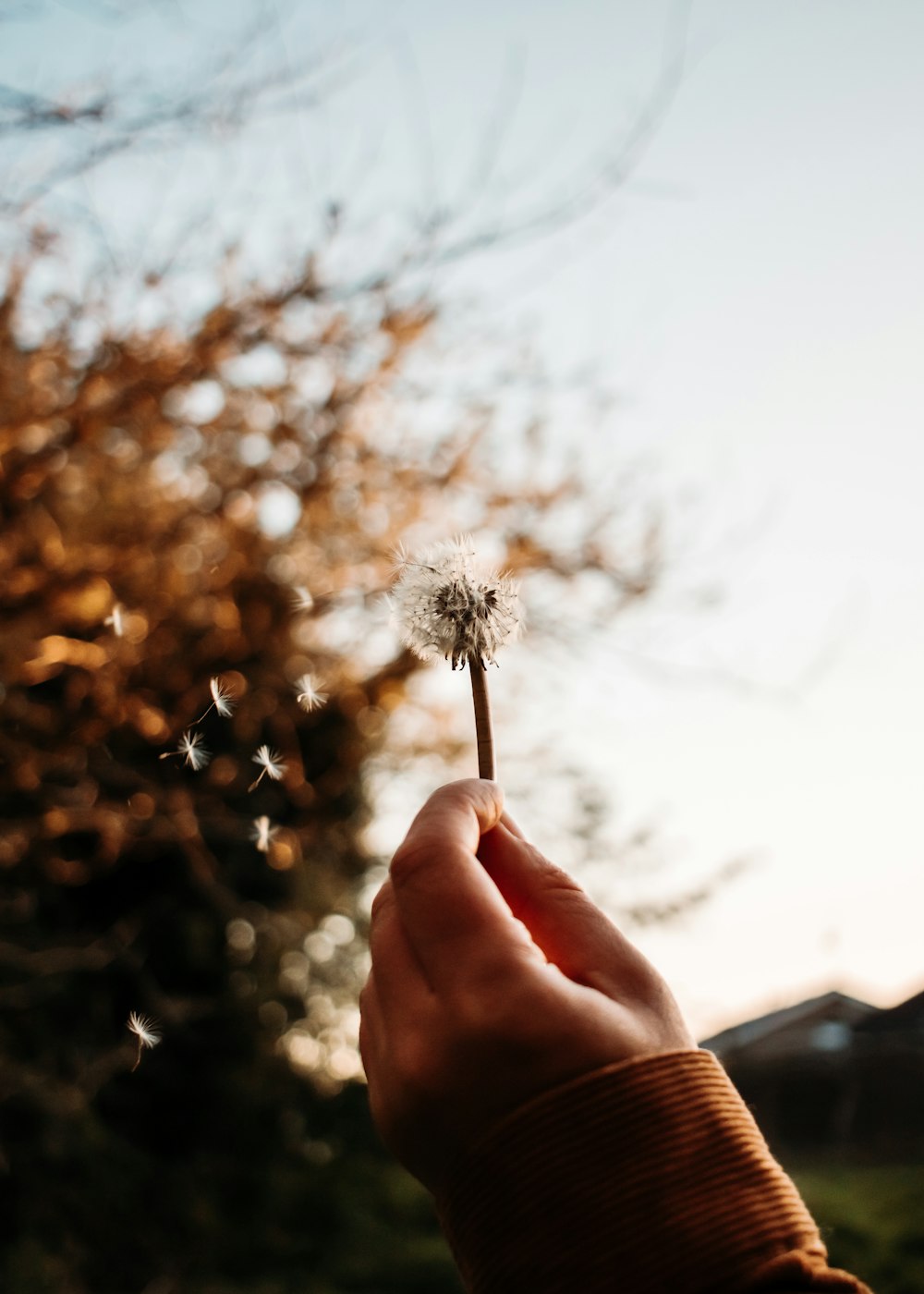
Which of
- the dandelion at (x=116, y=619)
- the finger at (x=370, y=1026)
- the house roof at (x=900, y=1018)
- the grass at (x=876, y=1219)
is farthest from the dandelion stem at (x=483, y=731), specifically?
the house roof at (x=900, y=1018)

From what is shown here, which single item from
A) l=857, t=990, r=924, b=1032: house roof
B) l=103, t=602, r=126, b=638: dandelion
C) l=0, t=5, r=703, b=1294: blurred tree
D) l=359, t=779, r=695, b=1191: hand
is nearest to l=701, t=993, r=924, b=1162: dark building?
l=857, t=990, r=924, b=1032: house roof

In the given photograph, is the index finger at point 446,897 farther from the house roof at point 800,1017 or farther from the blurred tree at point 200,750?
the house roof at point 800,1017

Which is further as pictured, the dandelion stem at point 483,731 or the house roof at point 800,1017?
the house roof at point 800,1017

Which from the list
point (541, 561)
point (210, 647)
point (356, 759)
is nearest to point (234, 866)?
Answer: point (356, 759)

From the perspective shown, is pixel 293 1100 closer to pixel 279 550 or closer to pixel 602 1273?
pixel 279 550

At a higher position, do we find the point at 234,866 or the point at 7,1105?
the point at 234,866

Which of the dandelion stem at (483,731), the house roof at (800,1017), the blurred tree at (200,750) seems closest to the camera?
the dandelion stem at (483,731)

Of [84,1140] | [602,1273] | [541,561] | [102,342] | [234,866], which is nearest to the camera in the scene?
[602,1273]

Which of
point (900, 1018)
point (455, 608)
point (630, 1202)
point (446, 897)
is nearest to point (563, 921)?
point (446, 897)
